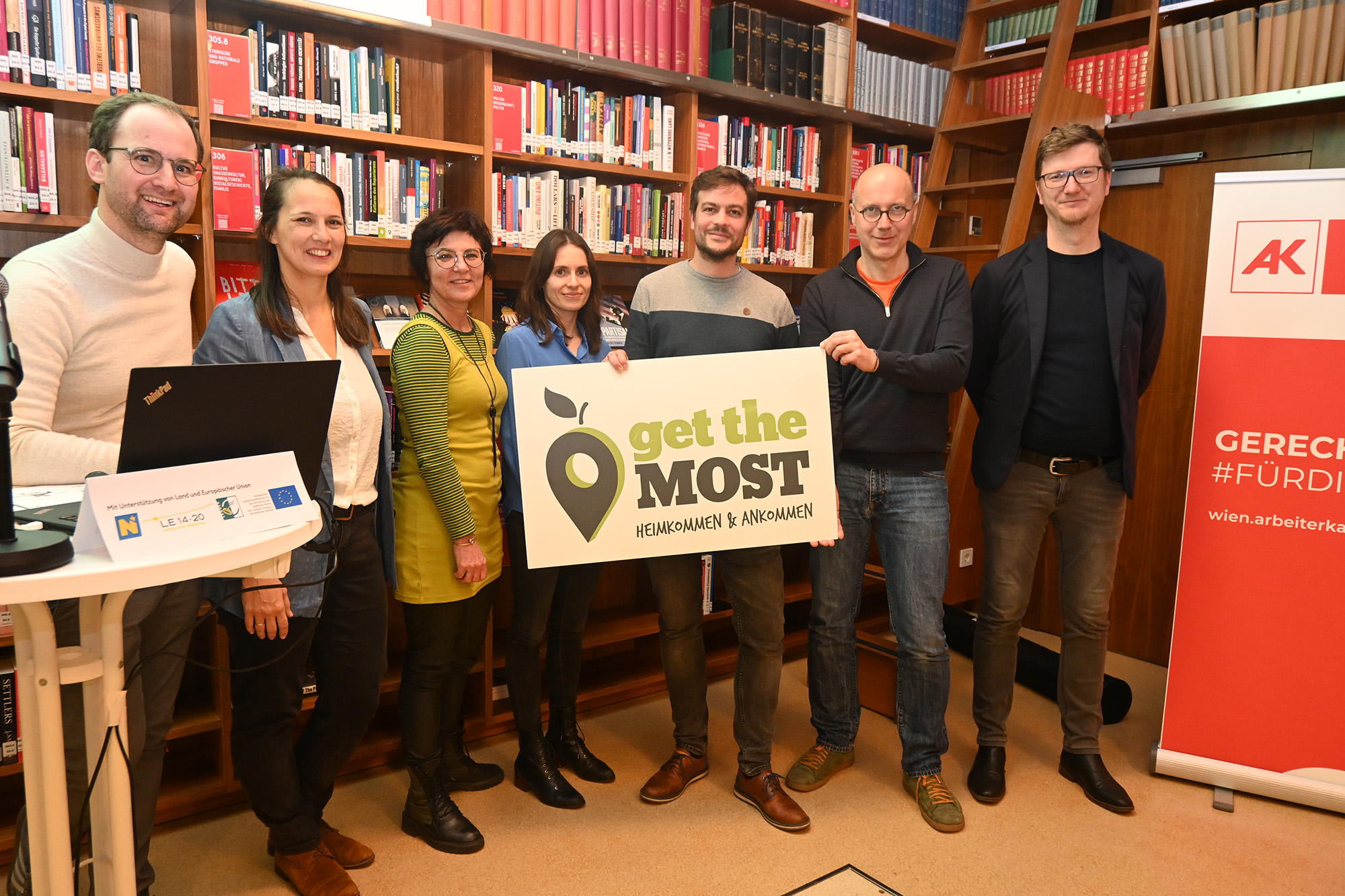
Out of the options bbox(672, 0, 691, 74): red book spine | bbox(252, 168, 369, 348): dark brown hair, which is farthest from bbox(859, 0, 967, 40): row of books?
bbox(252, 168, 369, 348): dark brown hair

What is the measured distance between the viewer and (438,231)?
2338 mm

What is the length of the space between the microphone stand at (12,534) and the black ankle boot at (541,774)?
1699mm

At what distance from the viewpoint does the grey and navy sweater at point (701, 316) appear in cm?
245

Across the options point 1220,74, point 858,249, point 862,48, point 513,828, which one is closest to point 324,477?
point 513,828

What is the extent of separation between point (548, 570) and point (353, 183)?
4.34 ft

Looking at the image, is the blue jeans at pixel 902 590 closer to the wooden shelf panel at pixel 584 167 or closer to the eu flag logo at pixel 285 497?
the wooden shelf panel at pixel 584 167

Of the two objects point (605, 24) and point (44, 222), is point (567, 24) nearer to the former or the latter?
point (605, 24)

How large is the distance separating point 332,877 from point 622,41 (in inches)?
110

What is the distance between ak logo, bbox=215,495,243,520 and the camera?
4.42 feet

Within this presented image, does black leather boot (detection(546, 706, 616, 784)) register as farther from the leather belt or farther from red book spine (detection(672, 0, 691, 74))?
red book spine (detection(672, 0, 691, 74))

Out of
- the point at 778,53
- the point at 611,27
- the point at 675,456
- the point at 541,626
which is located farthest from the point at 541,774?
the point at 778,53

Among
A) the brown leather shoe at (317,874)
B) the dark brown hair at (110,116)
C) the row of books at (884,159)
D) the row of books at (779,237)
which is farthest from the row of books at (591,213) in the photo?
the brown leather shoe at (317,874)

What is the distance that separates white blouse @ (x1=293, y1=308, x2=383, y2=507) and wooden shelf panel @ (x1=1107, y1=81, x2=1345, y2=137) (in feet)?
10.6

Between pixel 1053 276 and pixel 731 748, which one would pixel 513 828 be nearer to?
pixel 731 748
